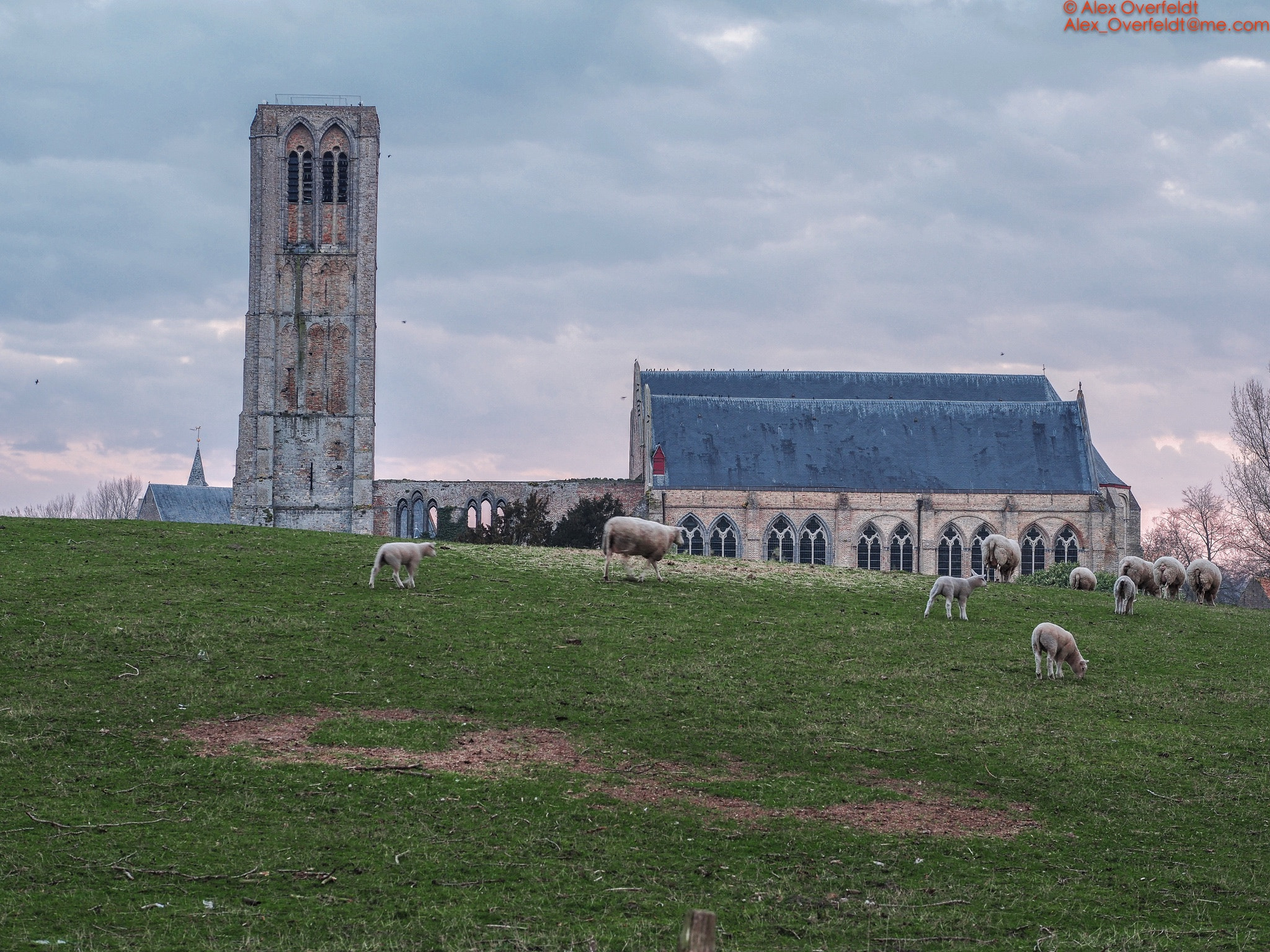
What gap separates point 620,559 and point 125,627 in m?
15.8

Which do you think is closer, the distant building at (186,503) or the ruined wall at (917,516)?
the ruined wall at (917,516)

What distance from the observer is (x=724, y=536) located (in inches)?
2554

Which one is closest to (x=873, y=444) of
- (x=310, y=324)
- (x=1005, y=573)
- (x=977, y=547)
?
(x=977, y=547)

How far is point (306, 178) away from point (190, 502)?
100 ft

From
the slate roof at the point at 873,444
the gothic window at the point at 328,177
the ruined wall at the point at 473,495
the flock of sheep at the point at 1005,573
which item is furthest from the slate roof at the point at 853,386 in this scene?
the flock of sheep at the point at 1005,573

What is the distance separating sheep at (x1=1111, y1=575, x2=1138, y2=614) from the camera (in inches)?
1117

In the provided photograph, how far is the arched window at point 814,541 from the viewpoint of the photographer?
215 feet

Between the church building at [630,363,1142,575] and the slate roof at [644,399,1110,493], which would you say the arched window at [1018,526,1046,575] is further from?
the slate roof at [644,399,1110,493]

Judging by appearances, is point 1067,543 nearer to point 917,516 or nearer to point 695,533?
point 917,516

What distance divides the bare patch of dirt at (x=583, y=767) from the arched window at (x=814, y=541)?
49.9 metres

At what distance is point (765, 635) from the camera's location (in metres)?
23.1

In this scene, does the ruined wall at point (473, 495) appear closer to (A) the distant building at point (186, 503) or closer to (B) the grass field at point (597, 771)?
(A) the distant building at point (186, 503)

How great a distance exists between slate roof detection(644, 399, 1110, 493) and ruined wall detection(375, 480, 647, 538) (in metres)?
3.33

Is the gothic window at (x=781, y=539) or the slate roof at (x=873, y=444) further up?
the slate roof at (x=873, y=444)
